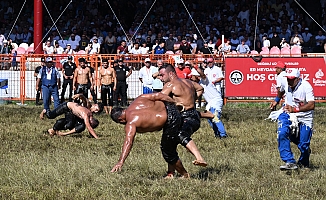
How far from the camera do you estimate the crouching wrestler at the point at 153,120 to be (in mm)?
9055

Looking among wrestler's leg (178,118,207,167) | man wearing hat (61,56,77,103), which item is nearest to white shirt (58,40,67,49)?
man wearing hat (61,56,77,103)

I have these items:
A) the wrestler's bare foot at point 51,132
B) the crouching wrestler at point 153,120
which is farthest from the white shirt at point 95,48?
the crouching wrestler at point 153,120

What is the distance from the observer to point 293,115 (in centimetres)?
1015

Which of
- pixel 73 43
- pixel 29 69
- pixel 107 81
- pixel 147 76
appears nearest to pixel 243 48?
pixel 147 76

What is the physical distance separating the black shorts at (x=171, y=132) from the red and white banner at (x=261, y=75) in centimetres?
1431

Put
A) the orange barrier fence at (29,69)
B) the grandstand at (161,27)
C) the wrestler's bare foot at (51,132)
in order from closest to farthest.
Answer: the wrestler's bare foot at (51,132) < the orange barrier fence at (29,69) < the grandstand at (161,27)

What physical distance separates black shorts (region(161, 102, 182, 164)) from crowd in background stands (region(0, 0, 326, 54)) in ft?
50.7

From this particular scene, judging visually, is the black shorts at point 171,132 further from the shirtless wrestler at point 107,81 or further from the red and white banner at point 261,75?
the red and white banner at point 261,75

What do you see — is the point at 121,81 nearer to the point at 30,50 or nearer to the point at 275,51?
the point at 275,51

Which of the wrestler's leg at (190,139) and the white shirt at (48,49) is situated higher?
the white shirt at (48,49)

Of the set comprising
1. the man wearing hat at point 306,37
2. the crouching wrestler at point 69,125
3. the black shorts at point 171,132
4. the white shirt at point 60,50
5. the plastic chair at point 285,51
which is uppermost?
the man wearing hat at point 306,37

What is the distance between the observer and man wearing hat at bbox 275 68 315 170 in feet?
33.0

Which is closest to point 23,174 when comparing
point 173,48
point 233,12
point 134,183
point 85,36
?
point 134,183

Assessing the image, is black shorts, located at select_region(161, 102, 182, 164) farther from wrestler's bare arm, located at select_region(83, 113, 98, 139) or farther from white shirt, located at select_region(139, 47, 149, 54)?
white shirt, located at select_region(139, 47, 149, 54)
